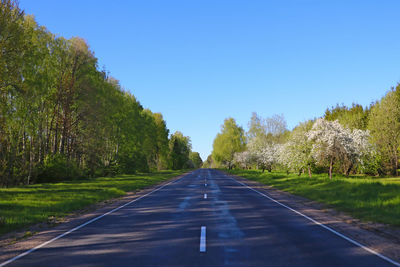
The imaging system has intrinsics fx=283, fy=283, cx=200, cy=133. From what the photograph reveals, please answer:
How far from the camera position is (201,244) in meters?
6.65

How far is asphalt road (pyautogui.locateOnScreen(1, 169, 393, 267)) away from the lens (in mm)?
5535

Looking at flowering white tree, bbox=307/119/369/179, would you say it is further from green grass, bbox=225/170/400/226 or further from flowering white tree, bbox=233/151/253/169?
flowering white tree, bbox=233/151/253/169

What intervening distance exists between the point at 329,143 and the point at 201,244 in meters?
24.9

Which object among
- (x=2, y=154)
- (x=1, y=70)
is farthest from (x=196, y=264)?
(x=2, y=154)

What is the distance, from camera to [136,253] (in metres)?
6.02

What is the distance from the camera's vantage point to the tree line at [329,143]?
1146 inches

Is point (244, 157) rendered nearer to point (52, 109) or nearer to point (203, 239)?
point (52, 109)

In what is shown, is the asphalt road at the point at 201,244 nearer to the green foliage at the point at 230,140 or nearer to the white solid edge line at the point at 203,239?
the white solid edge line at the point at 203,239

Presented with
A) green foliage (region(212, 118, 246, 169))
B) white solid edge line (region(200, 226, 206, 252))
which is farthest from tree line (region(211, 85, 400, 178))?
white solid edge line (region(200, 226, 206, 252))

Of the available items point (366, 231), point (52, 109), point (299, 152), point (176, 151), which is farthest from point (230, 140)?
point (366, 231)

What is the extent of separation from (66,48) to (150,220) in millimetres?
26530

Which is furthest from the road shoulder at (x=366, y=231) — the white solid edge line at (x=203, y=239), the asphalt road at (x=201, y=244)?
the white solid edge line at (x=203, y=239)

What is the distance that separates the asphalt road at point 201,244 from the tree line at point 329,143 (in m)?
21.5

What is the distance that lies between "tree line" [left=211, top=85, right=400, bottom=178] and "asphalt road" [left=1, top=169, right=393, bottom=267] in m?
21.5
